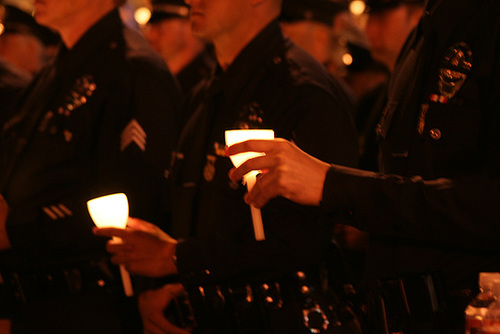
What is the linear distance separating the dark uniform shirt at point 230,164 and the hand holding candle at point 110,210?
0.28 m

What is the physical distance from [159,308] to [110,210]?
0.54 meters

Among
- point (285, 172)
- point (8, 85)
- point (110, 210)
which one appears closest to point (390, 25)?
point (8, 85)

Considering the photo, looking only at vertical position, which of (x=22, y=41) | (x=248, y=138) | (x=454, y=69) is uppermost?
(x=22, y=41)

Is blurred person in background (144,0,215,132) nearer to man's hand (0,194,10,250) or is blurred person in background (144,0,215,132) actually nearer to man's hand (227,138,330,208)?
man's hand (0,194,10,250)

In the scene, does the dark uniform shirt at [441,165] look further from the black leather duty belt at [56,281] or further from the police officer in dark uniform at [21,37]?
the police officer in dark uniform at [21,37]

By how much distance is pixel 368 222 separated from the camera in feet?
7.70

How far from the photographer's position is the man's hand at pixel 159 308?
3.51 m

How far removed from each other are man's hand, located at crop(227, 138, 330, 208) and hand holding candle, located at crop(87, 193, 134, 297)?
102 cm

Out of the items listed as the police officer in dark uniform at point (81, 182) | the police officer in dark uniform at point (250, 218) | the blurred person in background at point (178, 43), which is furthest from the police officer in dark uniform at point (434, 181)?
the blurred person in background at point (178, 43)

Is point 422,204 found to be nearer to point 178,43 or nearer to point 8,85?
point 8,85

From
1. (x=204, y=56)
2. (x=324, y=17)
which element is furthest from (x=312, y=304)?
(x=204, y=56)

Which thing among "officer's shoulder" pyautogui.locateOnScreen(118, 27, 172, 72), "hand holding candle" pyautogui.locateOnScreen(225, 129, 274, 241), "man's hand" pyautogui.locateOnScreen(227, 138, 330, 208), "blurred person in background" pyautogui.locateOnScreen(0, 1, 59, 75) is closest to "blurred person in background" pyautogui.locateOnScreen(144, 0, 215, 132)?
"blurred person in background" pyautogui.locateOnScreen(0, 1, 59, 75)

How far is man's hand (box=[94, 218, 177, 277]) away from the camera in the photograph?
3418 millimetres

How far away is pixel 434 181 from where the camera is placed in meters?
2.35
